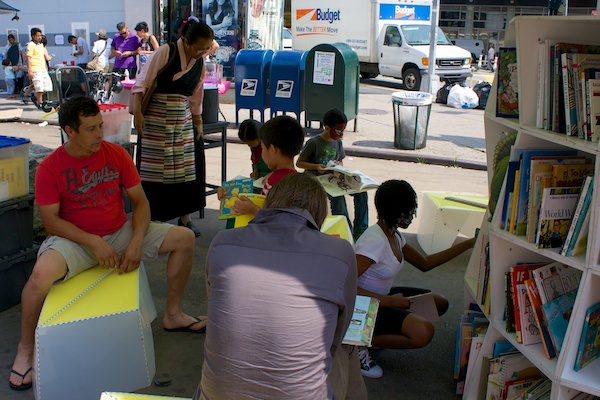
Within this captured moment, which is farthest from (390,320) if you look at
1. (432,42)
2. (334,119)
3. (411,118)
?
(432,42)

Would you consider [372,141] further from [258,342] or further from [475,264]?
[258,342]

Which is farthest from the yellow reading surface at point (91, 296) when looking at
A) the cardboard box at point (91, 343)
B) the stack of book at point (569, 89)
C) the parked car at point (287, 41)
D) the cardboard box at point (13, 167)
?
the parked car at point (287, 41)

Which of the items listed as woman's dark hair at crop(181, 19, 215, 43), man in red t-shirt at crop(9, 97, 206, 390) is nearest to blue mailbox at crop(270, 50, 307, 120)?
woman's dark hair at crop(181, 19, 215, 43)

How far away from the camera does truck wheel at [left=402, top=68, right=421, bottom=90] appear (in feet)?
59.7

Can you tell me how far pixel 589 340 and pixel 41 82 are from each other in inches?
548

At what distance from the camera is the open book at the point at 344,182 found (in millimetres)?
4785

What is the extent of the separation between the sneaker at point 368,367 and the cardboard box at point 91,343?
1.15m

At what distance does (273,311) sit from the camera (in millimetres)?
2141

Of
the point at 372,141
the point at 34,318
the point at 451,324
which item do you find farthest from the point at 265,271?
the point at 372,141

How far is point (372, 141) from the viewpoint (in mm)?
10492

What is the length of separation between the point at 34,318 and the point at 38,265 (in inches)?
11.4

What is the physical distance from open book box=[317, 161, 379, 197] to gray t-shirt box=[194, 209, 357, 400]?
2507 mm

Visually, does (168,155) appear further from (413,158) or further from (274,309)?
(413,158)

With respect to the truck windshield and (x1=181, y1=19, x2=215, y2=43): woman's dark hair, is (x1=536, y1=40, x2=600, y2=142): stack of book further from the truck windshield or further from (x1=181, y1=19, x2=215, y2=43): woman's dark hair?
the truck windshield
